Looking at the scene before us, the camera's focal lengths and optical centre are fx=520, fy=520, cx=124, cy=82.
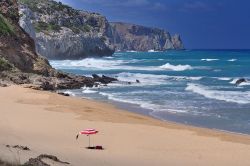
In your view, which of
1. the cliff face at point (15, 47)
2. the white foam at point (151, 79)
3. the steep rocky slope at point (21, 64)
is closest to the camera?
the steep rocky slope at point (21, 64)

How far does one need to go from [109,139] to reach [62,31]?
84294mm

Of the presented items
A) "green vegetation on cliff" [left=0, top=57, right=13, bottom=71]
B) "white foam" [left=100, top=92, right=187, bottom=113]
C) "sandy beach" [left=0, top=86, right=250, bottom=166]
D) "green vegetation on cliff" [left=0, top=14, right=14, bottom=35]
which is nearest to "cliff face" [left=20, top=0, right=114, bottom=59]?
"green vegetation on cliff" [left=0, top=14, right=14, bottom=35]

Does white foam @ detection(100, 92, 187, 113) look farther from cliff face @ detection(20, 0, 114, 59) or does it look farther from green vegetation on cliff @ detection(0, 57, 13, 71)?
cliff face @ detection(20, 0, 114, 59)

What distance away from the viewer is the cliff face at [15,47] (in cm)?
3514

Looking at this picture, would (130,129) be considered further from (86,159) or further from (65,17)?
(65,17)

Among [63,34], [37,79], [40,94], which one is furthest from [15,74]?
[63,34]

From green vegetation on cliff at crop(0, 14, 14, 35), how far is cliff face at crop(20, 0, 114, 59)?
38.8m

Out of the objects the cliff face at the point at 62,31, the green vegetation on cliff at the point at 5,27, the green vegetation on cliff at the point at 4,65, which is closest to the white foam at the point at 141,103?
the green vegetation on cliff at the point at 4,65

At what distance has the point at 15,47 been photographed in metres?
36.4

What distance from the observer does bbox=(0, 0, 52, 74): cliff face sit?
35.1 meters

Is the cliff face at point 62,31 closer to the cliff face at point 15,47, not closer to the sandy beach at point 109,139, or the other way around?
the cliff face at point 15,47

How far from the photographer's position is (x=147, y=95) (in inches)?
1314

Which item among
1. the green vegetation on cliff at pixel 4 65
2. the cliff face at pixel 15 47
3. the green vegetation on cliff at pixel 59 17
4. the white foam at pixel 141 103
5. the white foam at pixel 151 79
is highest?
the green vegetation on cliff at pixel 59 17

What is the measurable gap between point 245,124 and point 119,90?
16.4 meters
